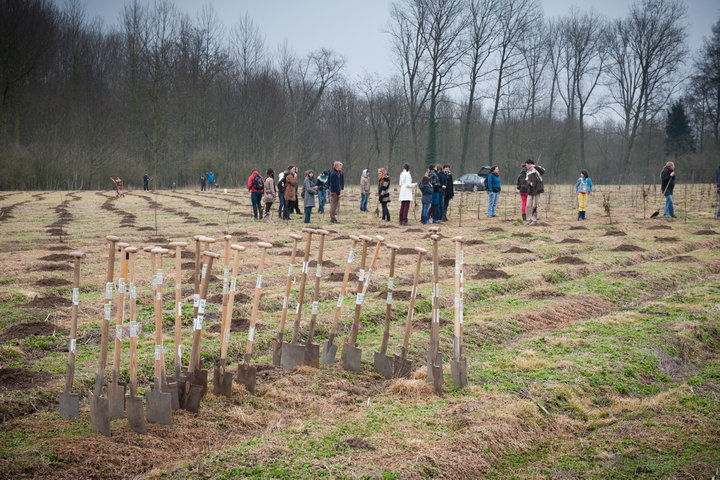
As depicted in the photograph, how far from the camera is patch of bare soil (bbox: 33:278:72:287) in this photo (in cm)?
1094

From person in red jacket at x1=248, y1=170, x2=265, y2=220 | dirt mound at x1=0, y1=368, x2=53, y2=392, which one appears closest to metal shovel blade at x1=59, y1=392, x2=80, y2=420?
dirt mound at x1=0, y1=368, x2=53, y2=392

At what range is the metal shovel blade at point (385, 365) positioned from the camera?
6773 millimetres

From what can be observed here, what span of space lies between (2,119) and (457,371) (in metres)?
48.6

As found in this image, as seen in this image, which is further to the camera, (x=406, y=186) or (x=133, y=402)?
(x=406, y=186)

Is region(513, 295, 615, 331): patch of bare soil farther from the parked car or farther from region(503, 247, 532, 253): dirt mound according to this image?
the parked car

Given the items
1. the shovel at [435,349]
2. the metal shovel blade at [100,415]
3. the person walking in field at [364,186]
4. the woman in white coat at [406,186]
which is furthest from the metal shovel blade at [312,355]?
the person walking in field at [364,186]

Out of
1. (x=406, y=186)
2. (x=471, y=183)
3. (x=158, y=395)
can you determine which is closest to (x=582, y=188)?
(x=406, y=186)

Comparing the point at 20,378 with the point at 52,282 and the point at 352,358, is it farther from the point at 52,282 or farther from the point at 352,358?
the point at 52,282

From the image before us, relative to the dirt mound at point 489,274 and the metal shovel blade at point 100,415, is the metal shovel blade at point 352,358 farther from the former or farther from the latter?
the dirt mound at point 489,274

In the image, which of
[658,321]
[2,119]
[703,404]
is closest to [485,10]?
[2,119]

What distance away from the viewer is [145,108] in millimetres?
53531

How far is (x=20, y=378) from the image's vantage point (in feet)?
20.6

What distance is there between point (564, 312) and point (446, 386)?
4126mm

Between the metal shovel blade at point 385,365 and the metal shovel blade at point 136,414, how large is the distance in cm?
277
